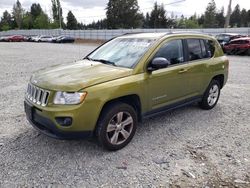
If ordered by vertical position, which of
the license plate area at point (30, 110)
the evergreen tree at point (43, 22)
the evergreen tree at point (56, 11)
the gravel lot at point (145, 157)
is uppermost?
the evergreen tree at point (56, 11)

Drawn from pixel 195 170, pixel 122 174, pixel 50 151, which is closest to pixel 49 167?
pixel 50 151

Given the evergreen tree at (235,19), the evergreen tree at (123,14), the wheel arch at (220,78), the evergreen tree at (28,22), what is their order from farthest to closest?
the evergreen tree at (235,19) → the evergreen tree at (28,22) → the evergreen tree at (123,14) → the wheel arch at (220,78)

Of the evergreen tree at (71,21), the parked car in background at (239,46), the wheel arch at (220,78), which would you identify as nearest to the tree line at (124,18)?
the evergreen tree at (71,21)

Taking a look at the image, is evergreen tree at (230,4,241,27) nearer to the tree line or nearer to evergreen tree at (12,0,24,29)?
the tree line

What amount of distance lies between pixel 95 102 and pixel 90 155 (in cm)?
83

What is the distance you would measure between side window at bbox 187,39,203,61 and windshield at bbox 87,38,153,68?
1021mm

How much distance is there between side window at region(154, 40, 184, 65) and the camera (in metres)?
4.49

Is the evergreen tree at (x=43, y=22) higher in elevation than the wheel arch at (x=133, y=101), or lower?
higher

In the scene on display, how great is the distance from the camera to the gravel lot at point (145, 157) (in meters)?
3.22

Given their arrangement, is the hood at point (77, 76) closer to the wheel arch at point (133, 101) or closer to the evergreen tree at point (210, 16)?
the wheel arch at point (133, 101)

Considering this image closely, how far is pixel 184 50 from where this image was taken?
495 centimetres

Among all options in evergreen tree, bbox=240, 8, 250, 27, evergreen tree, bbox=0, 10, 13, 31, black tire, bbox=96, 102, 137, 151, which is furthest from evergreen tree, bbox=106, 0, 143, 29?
black tire, bbox=96, 102, 137, 151

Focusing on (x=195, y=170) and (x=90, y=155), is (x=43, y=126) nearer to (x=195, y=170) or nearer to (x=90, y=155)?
(x=90, y=155)

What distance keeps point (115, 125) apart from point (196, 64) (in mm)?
2240
